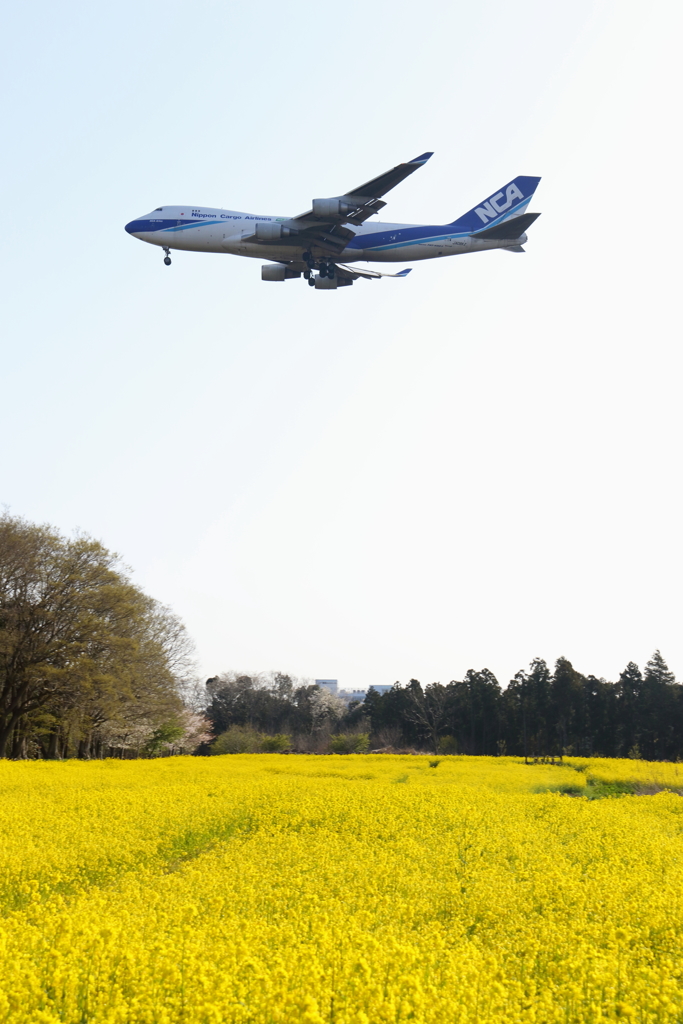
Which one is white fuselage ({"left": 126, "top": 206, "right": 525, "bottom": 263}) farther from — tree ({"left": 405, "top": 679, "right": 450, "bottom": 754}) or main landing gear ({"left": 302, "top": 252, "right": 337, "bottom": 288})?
tree ({"left": 405, "top": 679, "right": 450, "bottom": 754})

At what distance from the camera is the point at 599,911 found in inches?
351

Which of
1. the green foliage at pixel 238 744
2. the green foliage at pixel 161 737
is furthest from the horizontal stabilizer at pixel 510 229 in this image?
the green foliage at pixel 238 744

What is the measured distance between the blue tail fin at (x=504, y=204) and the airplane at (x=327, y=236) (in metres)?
3.45

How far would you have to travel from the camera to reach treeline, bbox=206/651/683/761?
214ft

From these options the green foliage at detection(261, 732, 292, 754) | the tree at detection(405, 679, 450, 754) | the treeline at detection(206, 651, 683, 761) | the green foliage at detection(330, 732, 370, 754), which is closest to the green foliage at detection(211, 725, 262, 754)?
the green foliage at detection(261, 732, 292, 754)

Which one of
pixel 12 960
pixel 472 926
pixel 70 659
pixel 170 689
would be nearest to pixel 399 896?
pixel 472 926

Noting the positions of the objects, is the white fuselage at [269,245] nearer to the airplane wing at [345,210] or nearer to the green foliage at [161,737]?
the airplane wing at [345,210]

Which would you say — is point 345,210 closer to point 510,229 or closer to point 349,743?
point 510,229

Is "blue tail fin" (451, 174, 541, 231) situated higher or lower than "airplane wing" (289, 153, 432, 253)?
higher

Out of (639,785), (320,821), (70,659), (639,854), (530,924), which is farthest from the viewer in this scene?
(70,659)

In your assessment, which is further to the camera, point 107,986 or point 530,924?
point 530,924

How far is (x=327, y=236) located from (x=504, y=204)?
13238 millimetres

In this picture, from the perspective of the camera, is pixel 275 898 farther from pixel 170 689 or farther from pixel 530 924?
pixel 170 689

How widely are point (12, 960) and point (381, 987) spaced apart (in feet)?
8.83
